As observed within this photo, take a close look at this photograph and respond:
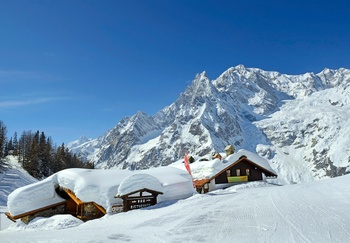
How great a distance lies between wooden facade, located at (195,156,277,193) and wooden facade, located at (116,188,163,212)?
14.8 m

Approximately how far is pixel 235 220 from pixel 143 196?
11.1 meters

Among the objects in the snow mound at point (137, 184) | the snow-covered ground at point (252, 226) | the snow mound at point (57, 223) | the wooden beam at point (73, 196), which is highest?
the snow mound at point (137, 184)

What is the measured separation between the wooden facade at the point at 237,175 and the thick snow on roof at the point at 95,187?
11.0 m

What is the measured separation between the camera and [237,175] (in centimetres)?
3925

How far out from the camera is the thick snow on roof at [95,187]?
2127 centimetres

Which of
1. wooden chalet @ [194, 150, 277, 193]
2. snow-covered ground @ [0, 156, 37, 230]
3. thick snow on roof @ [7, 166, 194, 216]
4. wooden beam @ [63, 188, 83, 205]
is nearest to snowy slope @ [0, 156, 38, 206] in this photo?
snow-covered ground @ [0, 156, 37, 230]

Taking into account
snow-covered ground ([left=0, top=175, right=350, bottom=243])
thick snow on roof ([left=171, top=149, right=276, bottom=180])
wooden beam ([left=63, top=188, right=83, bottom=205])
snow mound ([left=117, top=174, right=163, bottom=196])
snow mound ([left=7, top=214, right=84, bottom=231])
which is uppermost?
thick snow on roof ([left=171, top=149, right=276, bottom=180])

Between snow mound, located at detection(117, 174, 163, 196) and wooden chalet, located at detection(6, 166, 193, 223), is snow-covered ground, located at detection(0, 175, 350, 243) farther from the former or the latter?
wooden chalet, located at detection(6, 166, 193, 223)

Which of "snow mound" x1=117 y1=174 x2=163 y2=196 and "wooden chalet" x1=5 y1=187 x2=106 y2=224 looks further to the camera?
"wooden chalet" x1=5 y1=187 x2=106 y2=224

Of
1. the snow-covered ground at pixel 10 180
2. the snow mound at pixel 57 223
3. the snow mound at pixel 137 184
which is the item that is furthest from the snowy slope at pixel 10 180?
the snow mound at pixel 137 184

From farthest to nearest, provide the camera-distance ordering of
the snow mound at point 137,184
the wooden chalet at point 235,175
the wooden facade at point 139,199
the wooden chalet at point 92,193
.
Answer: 1. the wooden chalet at point 235,175
2. the wooden chalet at point 92,193
3. the snow mound at point 137,184
4. the wooden facade at point 139,199

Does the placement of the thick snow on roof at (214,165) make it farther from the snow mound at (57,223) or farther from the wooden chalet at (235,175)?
the snow mound at (57,223)

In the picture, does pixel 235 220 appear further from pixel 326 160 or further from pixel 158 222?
pixel 326 160

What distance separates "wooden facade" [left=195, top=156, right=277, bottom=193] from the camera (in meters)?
37.0
